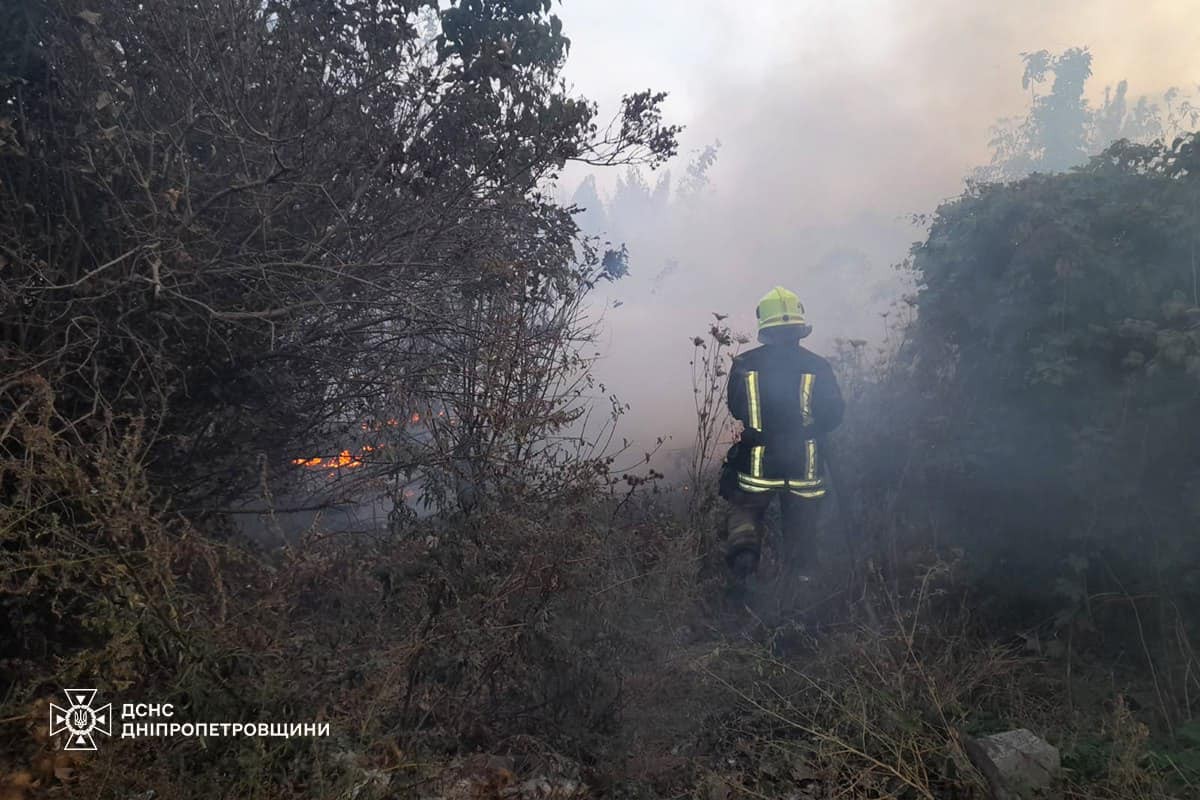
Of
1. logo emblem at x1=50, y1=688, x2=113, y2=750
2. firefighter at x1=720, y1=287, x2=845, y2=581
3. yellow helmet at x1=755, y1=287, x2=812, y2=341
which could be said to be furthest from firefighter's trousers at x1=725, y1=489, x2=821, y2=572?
logo emblem at x1=50, y1=688, x2=113, y2=750

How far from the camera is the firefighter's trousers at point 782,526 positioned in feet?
15.2

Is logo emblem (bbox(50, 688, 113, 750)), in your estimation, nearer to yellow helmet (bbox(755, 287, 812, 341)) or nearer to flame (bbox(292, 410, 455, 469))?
flame (bbox(292, 410, 455, 469))

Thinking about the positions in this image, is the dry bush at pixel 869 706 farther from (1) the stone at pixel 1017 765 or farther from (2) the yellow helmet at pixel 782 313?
(2) the yellow helmet at pixel 782 313

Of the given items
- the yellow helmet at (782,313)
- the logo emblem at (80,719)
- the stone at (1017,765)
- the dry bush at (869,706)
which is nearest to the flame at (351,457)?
the logo emblem at (80,719)

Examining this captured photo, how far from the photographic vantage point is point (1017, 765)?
2713 millimetres

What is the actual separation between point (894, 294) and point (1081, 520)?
649 cm

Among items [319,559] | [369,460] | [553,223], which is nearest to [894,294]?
[553,223]

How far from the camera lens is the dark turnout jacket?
471cm

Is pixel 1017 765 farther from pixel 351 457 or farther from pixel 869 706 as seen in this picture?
pixel 351 457

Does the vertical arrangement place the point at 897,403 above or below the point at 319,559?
above

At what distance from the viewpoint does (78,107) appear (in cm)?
327

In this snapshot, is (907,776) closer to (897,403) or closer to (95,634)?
(897,403)

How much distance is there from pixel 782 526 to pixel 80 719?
3770mm

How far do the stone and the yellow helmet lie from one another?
2.65 m
